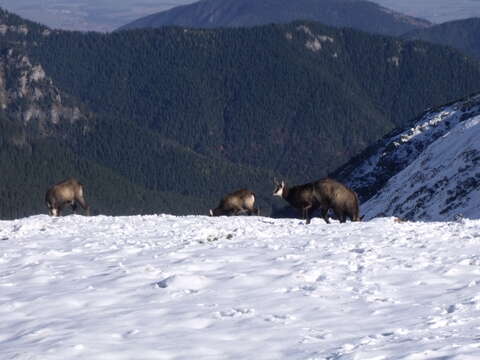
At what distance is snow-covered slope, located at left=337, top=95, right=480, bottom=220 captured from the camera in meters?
58.8

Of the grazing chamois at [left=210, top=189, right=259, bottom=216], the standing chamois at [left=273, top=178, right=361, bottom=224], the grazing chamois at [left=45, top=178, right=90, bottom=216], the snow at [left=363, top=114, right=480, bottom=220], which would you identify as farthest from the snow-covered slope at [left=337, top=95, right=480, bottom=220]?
the grazing chamois at [left=45, top=178, right=90, bottom=216]

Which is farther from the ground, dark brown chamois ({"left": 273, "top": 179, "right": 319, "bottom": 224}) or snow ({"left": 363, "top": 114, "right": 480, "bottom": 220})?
dark brown chamois ({"left": 273, "top": 179, "right": 319, "bottom": 224})

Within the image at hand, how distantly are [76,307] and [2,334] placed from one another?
1776mm

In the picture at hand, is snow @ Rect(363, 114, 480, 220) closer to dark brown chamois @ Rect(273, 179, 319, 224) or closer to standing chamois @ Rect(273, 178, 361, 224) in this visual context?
dark brown chamois @ Rect(273, 179, 319, 224)

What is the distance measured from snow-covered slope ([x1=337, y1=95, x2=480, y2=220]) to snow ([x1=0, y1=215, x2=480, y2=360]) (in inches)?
1242

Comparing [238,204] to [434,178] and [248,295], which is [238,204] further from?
[434,178]

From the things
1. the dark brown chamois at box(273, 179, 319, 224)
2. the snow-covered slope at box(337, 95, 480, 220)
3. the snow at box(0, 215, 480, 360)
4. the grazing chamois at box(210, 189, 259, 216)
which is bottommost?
the snow-covered slope at box(337, 95, 480, 220)

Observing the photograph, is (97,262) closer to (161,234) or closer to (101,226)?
(161,234)

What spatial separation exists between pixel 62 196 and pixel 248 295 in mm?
25944

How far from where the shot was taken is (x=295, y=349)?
38.0ft

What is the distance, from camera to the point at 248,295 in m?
15.1

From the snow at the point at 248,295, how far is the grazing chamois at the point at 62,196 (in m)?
14.7

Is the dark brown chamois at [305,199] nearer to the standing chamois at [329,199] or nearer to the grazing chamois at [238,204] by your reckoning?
the standing chamois at [329,199]

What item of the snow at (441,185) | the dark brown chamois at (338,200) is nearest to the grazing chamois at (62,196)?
the dark brown chamois at (338,200)
